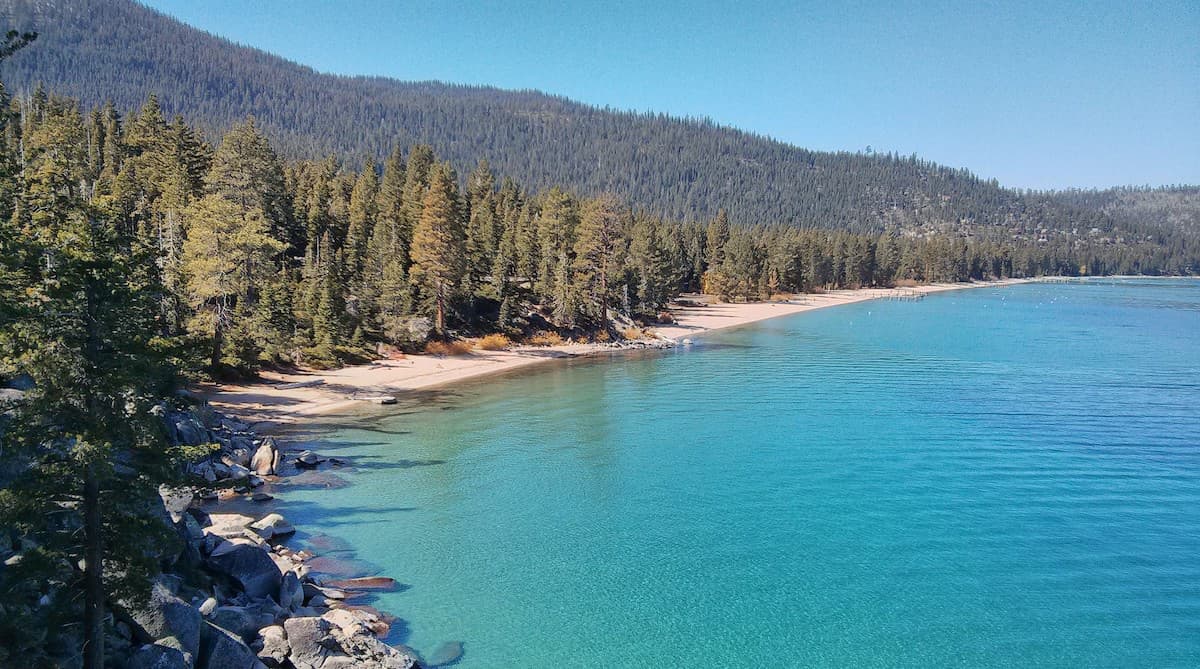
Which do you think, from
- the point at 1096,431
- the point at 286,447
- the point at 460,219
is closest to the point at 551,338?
the point at 460,219

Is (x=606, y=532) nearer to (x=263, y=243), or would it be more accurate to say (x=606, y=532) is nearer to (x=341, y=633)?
(x=341, y=633)

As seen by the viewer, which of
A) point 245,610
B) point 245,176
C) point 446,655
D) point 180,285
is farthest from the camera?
point 245,176

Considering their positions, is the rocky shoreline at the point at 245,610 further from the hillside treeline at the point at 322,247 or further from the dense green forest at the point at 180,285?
the hillside treeline at the point at 322,247

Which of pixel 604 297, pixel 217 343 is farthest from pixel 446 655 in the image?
pixel 604 297

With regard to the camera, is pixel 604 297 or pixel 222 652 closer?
pixel 222 652

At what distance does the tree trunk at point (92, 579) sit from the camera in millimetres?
12430

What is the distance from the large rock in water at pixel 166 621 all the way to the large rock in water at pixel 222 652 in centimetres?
38

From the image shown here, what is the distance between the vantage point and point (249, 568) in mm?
19281

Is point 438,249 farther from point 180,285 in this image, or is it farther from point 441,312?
point 180,285

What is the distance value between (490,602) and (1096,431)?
38.1 m

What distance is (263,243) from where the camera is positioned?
4475 cm

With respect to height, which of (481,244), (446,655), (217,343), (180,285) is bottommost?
(446,655)

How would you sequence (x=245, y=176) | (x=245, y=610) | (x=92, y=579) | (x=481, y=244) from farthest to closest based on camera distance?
(x=481, y=244), (x=245, y=176), (x=245, y=610), (x=92, y=579)

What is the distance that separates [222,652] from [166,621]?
136 cm
